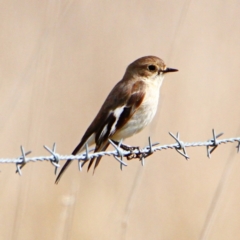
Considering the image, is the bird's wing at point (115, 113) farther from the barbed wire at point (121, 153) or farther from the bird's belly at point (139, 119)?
the barbed wire at point (121, 153)

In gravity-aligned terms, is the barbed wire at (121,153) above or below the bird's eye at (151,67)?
below

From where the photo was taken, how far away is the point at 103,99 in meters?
5.68

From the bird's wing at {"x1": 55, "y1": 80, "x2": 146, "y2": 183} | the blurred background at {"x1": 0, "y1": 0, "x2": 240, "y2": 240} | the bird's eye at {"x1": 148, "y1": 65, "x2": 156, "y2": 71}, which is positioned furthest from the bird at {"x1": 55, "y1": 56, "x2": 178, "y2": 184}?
the blurred background at {"x1": 0, "y1": 0, "x2": 240, "y2": 240}

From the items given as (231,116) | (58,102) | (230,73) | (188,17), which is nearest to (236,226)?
(231,116)

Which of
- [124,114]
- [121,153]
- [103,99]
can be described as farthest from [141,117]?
[103,99]

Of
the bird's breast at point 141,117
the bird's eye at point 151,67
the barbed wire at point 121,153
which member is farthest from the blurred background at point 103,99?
the barbed wire at point 121,153

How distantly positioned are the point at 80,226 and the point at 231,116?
1900 millimetres

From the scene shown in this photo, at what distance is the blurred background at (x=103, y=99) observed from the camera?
4988 millimetres

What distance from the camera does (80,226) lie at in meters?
5.04

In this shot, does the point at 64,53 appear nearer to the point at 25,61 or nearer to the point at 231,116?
the point at 25,61

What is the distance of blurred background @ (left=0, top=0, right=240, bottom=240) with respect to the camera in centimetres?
499

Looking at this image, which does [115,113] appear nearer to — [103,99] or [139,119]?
[139,119]

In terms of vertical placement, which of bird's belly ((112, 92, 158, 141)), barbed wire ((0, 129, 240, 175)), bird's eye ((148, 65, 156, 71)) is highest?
bird's eye ((148, 65, 156, 71))

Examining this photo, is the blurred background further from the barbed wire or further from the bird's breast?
the barbed wire
